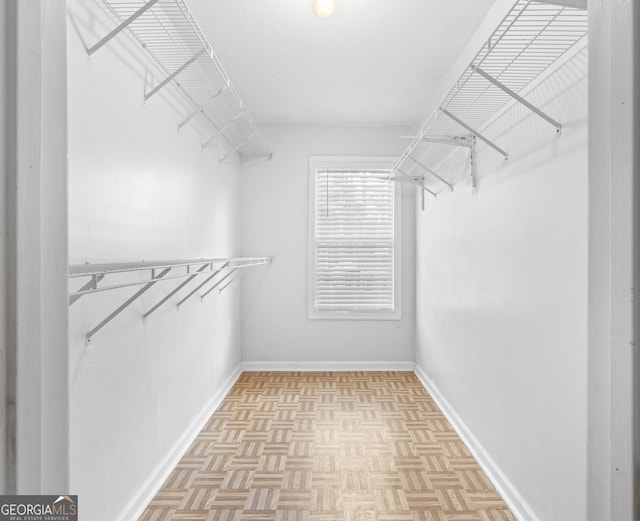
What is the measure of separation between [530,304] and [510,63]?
1.02 m

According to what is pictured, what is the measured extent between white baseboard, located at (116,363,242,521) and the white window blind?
1.59 metres

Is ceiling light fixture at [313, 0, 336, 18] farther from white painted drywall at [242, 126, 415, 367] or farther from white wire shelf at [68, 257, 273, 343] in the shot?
white painted drywall at [242, 126, 415, 367]

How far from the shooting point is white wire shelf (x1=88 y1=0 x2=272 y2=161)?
1727 millimetres

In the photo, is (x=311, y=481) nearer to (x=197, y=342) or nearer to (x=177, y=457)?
(x=177, y=457)

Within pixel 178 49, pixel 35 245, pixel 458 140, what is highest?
pixel 178 49

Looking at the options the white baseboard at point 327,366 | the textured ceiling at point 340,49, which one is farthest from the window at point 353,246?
the textured ceiling at point 340,49

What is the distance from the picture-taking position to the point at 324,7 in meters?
2.26

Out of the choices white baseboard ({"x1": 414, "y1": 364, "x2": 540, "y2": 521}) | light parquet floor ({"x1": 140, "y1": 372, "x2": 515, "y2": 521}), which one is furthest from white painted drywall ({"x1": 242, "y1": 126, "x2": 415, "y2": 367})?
white baseboard ({"x1": 414, "y1": 364, "x2": 540, "y2": 521})

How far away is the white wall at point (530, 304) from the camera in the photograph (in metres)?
1.61

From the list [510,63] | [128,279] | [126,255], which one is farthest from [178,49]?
[510,63]

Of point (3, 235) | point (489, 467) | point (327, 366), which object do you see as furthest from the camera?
point (327, 366)

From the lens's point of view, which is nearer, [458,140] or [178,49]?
[178,49]

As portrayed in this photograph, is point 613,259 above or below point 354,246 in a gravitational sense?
below

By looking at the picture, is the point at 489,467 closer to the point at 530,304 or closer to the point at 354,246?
the point at 530,304
